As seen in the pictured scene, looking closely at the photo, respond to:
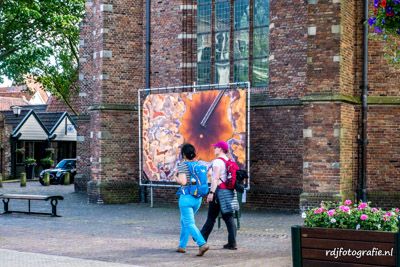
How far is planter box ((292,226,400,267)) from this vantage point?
8109 mm

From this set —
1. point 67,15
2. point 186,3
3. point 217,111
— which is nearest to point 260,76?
point 217,111

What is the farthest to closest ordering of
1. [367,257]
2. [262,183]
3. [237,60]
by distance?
[237,60] < [262,183] < [367,257]

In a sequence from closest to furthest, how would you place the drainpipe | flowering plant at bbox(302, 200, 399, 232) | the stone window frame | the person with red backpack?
flowering plant at bbox(302, 200, 399, 232)
the person with red backpack
the drainpipe
the stone window frame

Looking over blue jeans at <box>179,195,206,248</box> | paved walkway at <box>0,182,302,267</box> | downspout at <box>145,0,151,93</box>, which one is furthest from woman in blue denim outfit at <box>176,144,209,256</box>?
downspout at <box>145,0,151,93</box>

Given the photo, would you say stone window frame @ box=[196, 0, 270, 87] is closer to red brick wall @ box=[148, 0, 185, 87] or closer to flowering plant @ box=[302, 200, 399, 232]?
red brick wall @ box=[148, 0, 185, 87]

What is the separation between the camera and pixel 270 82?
20.2m

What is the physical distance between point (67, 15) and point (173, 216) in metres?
14.2

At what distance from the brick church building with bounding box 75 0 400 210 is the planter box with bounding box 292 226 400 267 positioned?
29.4 feet

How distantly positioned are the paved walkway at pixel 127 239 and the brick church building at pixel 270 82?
1.76 metres

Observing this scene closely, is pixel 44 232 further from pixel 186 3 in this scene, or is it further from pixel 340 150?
pixel 186 3

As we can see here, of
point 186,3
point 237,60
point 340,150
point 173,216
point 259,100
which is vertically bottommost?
point 173,216

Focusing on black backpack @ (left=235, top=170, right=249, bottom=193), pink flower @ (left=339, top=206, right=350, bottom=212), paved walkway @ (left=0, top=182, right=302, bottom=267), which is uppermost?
black backpack @ (left=235, top=170, right=249, bottom=193)

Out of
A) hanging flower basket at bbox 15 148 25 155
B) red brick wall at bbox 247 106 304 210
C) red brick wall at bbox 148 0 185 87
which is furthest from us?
hanging flower basket at bbox 15 148 25 155

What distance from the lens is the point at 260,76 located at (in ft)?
69.1
